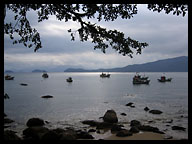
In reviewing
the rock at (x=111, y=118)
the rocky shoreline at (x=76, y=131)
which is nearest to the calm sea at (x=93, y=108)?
the rock at (x=111, y=118)

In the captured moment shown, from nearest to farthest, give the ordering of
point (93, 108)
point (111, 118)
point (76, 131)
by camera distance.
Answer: point (76, 131) → point (111, 118) → point (93, 108)

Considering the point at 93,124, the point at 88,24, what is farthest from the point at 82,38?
the point at 93,124

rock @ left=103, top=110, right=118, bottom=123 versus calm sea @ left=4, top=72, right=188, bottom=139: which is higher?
rock @ left=103, top=110, right=118, bottom=123

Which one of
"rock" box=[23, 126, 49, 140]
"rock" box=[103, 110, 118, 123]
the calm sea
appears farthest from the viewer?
the calm sea

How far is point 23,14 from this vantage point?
8367 mm

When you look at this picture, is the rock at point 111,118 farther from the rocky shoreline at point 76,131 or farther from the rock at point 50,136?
the rock at point 50,136

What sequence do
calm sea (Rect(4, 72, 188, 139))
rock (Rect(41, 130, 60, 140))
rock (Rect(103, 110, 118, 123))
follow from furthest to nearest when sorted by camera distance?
calm sea (Rect(4, 72, 188, 139)), rock (Rect(103, 110, 118, 123)), rock (Rect(41, 130, 60, 140))

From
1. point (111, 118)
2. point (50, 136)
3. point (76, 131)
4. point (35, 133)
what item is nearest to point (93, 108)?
point (111, 118)

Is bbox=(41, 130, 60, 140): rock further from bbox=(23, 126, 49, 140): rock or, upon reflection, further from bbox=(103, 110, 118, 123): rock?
bbox=(103, 110, 118, 123): rock

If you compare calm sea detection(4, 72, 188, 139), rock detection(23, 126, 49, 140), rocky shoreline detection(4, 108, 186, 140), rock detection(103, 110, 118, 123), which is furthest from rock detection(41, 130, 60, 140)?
rock detection(103, 110, 118, 123)

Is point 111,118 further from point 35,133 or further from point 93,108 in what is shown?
point 93,108

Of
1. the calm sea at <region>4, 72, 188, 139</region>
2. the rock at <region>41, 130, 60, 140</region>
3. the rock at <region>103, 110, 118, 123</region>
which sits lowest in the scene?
the calm sea at <region>4, 72, 188, 139</region>
